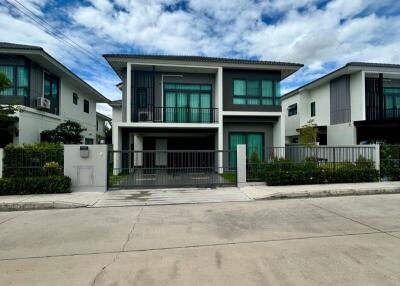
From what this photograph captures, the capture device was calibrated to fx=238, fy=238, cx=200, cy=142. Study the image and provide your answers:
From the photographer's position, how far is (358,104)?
16781mm

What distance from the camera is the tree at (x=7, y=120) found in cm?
1030

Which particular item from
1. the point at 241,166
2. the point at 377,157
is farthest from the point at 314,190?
the point at 377,157

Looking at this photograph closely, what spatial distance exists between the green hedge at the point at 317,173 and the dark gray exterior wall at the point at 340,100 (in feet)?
26.1

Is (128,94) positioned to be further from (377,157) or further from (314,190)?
(377,157)

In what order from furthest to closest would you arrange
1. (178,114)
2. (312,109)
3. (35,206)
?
(312,109), (178,114), (35,206)

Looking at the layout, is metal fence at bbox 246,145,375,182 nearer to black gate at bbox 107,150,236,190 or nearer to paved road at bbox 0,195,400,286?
black gate at bbox 107,150,236,190

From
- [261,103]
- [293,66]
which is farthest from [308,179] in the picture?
[293,66]

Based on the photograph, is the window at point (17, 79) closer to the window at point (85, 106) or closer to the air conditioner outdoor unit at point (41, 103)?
the air conditioner outdoor unit at point (41, 103)

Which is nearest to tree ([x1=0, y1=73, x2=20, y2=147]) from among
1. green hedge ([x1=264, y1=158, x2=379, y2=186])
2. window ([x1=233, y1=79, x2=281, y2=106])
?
green hedge ([x1=264, y1=158, x2=379, y2=186])

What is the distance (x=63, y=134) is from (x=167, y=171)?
9.36 meters

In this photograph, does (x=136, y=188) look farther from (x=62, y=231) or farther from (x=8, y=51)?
(x=8, y=51)

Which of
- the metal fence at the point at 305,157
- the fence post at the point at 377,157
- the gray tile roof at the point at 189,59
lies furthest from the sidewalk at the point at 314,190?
the gray tile roof at the point at 189,59

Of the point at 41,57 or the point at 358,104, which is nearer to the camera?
the point at 41,57

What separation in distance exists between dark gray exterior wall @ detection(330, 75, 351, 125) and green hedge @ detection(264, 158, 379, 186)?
795 cm
